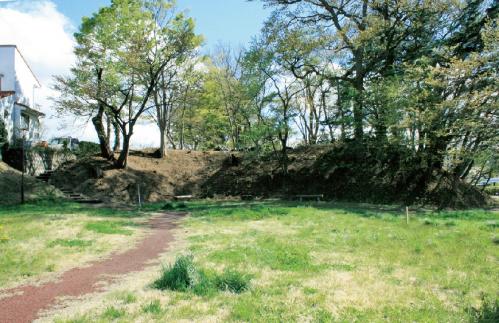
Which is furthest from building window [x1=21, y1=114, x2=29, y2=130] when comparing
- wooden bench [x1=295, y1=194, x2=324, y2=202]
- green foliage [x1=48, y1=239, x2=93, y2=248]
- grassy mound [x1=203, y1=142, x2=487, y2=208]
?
green foliage [x1=48, y1=239, x2=93, y2=248]

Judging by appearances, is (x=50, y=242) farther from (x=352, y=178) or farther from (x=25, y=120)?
(x=25, y=120)

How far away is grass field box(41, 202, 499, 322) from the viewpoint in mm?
5829

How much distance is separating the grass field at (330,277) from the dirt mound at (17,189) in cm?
1301

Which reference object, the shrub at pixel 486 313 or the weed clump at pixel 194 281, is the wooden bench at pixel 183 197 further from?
the shrub at pixel 486 313

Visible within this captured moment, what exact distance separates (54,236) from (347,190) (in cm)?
1919

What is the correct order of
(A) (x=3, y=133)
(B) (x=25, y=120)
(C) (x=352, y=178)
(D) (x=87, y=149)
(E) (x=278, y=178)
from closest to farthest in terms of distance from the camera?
(C) (x=352, y=178) < (A) (x=3, y=133) < (E) (x=278, y=178) < (D) (x=87, y=149) < (B) (x=25, y=120)

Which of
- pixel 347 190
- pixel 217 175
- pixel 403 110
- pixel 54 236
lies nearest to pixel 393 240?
pixel 54 236

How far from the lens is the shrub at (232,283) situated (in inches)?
271

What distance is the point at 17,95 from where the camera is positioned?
1476 inches

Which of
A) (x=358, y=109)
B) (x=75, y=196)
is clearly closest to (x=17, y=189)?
(x=75, y=196)

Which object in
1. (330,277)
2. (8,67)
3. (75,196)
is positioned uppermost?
(8,67)

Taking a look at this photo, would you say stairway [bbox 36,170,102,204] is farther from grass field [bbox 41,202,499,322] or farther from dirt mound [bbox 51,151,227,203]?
grass field [bbox 41,202,499,322]

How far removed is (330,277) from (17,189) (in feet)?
69.8

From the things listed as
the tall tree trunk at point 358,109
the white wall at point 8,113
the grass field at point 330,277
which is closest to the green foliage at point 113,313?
the grass field at point 330,277
